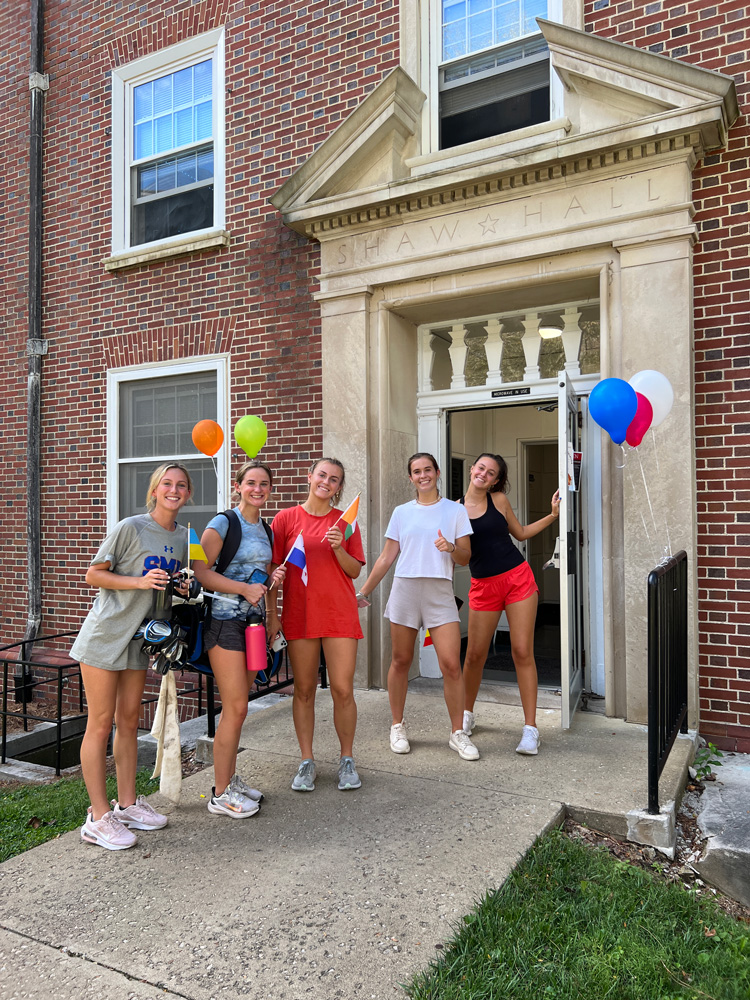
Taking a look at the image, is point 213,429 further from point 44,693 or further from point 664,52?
point 44,693

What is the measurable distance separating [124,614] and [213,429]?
2.09 m

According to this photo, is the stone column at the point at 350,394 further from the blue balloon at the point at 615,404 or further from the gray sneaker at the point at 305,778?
the blue balloon at the point at 615,404

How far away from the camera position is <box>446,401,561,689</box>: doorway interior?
281 inches

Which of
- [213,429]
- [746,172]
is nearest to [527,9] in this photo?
[746,172]

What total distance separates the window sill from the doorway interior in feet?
9.38

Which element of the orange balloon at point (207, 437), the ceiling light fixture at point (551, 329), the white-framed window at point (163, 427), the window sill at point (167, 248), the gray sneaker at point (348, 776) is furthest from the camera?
the white-framed window at point (163, 427)

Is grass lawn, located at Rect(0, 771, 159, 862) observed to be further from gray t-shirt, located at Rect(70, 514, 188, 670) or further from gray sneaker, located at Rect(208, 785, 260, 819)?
gray t-shirt, located at Rect(70, 514, 188, 670)

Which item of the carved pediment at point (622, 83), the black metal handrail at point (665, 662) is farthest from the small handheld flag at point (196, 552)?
the carved pediment at point (622, 83)

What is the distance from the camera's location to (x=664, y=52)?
5043 mm

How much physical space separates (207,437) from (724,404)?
3.58 m

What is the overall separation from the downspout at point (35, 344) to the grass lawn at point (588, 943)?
22.2 ft

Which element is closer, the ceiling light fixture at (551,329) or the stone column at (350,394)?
the ceiling light fixture at (551,329)

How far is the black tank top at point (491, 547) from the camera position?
14.6 ft

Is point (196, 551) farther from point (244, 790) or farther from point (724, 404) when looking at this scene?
point (724, 404)
